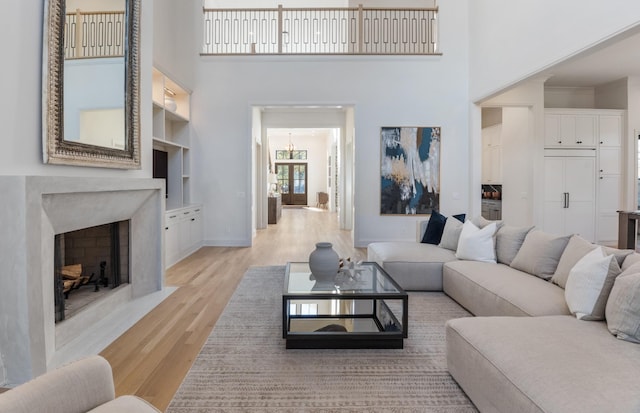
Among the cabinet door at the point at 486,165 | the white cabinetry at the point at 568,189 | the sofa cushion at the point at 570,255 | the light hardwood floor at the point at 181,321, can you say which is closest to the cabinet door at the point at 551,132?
the white cabinetry at the point at 568,189

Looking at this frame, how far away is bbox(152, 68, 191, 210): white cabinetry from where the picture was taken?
5773 mm

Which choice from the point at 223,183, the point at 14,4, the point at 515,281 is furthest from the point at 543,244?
the point at 223,183

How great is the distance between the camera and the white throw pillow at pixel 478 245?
3875mm

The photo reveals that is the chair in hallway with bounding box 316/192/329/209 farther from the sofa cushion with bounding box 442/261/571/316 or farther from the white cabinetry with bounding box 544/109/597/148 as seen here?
the sofa cushion with bounding box 442/261/571/316

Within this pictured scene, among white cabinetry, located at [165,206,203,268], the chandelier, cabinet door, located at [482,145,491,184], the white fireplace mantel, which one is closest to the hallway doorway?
the chandelier

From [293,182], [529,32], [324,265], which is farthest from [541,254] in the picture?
[293,182]

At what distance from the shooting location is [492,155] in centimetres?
838

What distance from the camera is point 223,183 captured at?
716cm

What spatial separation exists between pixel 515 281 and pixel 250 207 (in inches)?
198

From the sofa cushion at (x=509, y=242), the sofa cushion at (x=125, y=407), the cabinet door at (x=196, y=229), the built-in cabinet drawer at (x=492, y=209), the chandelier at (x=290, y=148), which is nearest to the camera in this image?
the sofa cushion at (x=125, y=407)

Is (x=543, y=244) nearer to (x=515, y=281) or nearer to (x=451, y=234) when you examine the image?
(x=515, y=281)

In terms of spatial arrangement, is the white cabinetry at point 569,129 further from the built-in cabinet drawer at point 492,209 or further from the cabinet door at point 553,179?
the built-in cabinet drawer at point 492,209

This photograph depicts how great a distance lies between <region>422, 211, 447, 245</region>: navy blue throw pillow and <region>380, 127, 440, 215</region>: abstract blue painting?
226cm

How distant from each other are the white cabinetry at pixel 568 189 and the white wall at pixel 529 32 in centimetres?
223
